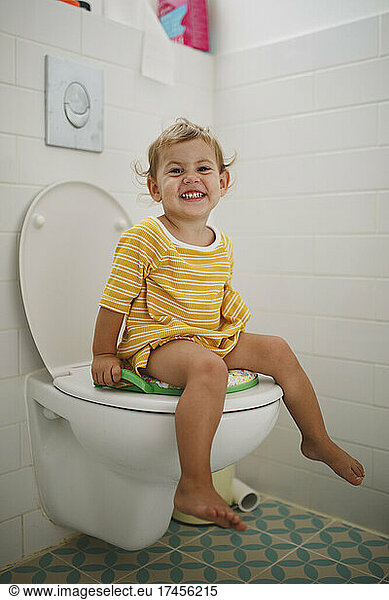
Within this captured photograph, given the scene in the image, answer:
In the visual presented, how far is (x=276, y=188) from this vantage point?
183 cm

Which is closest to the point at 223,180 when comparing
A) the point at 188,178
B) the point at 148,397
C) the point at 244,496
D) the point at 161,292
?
the point at 188,178

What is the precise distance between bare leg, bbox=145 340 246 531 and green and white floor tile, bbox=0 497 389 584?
0.42 metres

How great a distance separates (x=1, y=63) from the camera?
55.8 inches

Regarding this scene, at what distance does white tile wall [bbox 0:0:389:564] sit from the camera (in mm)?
1482

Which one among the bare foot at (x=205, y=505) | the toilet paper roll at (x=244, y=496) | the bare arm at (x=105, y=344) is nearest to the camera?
the bare foot at (x=205, y=505)

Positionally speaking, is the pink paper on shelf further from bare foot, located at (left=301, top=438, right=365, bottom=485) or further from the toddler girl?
bare foot, located at (left=301, top=438, right=365, bottom=485)

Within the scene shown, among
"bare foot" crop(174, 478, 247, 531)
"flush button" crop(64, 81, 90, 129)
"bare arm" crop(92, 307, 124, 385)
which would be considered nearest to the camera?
"bare foot" crop(174, 478, 247, 531)

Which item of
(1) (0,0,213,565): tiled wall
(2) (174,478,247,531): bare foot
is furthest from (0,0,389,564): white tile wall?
(2) (174,478,247,531): bare foot

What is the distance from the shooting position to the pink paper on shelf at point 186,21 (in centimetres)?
189

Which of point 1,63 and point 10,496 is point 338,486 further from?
point 1,63

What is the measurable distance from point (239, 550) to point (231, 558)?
46 millimetres

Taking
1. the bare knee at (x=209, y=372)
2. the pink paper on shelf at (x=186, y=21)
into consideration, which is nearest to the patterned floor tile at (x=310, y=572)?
the bare knee at (x=209, y=372)

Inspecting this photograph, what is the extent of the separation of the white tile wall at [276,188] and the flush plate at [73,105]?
0.9 inches

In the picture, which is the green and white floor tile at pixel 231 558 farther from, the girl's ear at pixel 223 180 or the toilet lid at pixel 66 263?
the girl's ear at pixel 223 180
